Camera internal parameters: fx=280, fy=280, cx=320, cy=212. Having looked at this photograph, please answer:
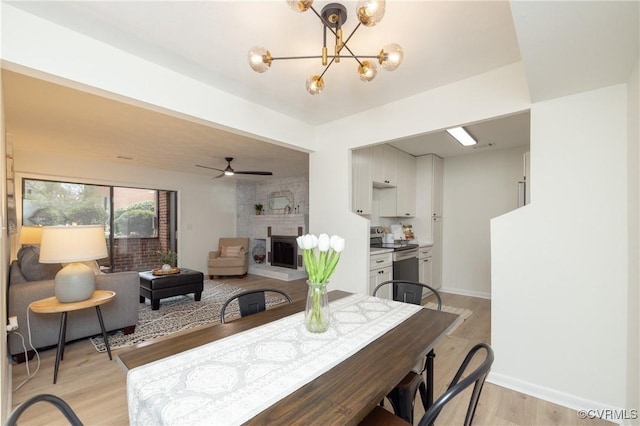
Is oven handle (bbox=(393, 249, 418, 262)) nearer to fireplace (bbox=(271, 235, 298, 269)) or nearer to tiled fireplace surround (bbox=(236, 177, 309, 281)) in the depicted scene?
tiled fireplace surround (bbox=(236, 177, 309, 281))

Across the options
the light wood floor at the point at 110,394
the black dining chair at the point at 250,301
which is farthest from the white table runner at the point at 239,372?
the light wood floor at the point at 110,394

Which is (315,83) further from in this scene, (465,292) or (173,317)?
(465,292)

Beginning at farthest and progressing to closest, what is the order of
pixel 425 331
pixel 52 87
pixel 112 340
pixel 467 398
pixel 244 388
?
pixel 112 340 → pixel 52 87 → pixel 467 398 → pixel 425 331 → pixel 244 388

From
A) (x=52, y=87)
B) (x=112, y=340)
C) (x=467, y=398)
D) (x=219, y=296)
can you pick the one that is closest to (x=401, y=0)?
(x=467, y=398)

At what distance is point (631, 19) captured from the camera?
1188 mm

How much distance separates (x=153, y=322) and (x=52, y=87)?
2.72 meters

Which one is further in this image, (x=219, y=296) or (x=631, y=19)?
(x=219, y=296)

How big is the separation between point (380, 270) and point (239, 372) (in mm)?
2737

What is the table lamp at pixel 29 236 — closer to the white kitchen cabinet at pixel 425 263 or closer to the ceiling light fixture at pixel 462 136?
the white kitchen cabinet at pixel 425 263

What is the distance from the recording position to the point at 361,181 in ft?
12.3

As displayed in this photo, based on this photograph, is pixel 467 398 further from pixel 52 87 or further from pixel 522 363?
pixel 52 87

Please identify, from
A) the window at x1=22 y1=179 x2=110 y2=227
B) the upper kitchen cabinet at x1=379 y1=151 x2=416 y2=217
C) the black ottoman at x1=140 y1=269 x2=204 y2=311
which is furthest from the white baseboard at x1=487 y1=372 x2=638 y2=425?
the window at x1=22 y1=179 x2=110 y2=227

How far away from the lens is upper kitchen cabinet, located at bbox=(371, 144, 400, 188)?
3998 mm

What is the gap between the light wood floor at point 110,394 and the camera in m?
1.84
